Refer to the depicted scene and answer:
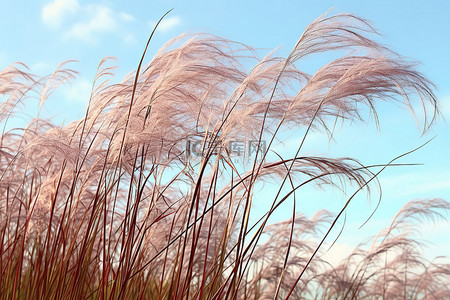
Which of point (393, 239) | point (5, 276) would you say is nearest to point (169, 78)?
point (5, 276)

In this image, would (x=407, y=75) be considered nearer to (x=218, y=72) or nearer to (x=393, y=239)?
(x=218, y=72)

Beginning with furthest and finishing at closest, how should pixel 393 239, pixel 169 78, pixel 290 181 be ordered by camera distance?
pixel 393 239 → pixel 290 181 → pixel 169 78

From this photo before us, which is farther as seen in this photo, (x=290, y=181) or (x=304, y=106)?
(x=290, y=181)

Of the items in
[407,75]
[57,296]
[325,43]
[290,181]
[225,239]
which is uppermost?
[325,43]

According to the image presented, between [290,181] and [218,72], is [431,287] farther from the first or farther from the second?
[218,72]


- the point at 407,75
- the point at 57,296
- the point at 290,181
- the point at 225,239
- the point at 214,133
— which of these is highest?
the point at 407,75

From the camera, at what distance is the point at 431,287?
4.96m

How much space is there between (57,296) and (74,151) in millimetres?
671

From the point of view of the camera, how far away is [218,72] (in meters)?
2.14

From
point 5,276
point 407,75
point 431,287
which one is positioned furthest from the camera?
point 431,287

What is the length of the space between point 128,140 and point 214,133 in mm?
401

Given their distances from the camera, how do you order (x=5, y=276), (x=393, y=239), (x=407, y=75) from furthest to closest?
(x=393, y=239)
(x=5, y=276)
(x=407, y=75)

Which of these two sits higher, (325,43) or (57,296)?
(325,43)

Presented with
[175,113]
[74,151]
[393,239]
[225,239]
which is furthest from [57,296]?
[393,239]
